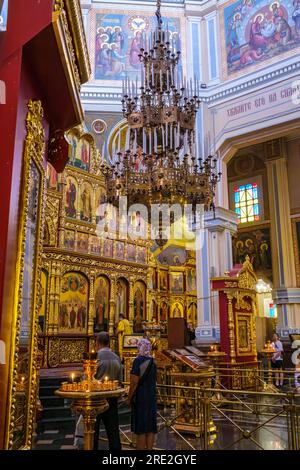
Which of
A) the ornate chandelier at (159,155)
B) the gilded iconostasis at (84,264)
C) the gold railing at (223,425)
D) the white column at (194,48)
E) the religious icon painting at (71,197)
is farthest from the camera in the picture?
the white column at (194,48)

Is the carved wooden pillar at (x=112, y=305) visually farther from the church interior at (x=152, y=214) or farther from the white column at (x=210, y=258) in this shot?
the white column at (x=210, y=258)

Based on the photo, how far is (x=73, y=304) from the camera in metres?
12.9

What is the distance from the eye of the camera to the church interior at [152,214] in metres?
2.81

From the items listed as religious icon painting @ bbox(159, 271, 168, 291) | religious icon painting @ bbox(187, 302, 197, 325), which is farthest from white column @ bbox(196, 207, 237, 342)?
religious icon painting @ bbox(187, 302, 197, 325)

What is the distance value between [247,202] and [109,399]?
16086 millimetres

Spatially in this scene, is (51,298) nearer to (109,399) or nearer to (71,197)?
(71,197)

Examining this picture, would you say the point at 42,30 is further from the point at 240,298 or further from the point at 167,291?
the point at 167,291

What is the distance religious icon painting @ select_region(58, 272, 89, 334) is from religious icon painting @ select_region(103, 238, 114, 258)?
54.1 inches

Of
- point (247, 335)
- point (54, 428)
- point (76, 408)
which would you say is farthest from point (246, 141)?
point (76, 408)

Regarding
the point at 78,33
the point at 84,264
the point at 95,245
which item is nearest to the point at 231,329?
the point at 84,264

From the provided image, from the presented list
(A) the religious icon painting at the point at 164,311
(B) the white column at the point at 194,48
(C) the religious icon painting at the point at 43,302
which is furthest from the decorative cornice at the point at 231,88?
(A) the religious icon painting at the point at 164,311

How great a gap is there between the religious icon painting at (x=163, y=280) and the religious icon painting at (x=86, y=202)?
18.4 ft

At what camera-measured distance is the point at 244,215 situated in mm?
19688

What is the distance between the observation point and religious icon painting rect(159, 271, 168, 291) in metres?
18.5
